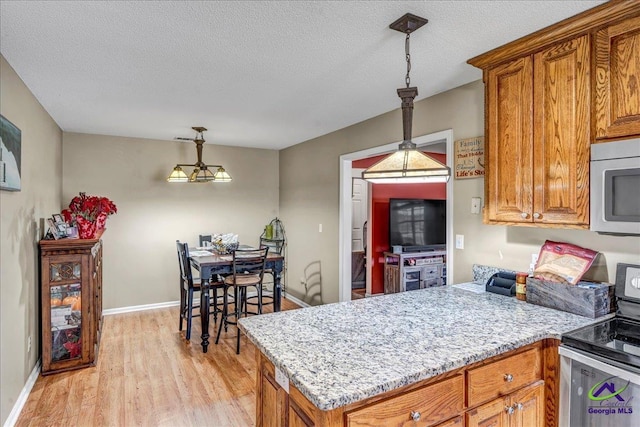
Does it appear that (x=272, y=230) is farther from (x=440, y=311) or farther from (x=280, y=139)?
(x=440, y=311)

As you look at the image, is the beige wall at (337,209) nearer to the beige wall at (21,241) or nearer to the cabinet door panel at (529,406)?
the cabinet door panel at (529,406)

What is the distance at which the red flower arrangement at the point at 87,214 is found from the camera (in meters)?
3.26

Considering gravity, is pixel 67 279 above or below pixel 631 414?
above

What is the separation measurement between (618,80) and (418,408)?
171 centimetres

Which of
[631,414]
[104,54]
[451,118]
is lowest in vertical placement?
[631,414]

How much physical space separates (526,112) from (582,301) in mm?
1041

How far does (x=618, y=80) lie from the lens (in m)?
1.70

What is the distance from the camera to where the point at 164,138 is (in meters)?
4.95

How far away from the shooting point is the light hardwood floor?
8.21ft

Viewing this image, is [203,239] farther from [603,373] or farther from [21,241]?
[603,373]

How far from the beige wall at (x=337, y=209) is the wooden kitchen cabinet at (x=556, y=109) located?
1.02 ft

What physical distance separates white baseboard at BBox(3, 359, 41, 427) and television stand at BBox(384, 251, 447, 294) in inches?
162

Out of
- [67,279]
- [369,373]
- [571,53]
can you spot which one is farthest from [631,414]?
[67,279]

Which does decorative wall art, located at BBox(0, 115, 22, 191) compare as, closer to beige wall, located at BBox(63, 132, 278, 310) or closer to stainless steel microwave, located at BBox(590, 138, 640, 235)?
beige wall, located at BBox(63, 132, 278, 310)
